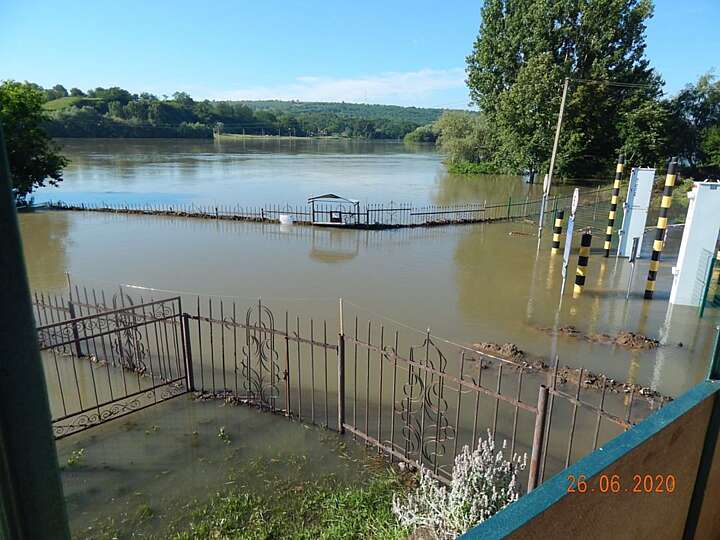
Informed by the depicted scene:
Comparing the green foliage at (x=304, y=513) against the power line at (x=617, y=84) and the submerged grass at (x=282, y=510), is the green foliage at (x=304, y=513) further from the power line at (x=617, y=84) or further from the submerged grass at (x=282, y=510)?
the power line at (x=617, y=84)

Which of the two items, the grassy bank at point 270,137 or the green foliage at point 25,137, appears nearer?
the green foliage at point 25,137

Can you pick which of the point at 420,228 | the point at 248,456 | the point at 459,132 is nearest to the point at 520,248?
the point at 420,228

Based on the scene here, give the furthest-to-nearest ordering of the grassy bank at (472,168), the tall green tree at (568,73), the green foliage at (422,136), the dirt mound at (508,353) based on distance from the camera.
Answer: the green foliage at (422,136), the grassy bank at (472,168), the tall green tree at (568,73), the dirt mound at (508,353)

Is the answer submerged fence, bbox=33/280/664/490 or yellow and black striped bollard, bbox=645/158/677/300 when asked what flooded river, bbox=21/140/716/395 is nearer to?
yellow and black striped bollard, bbox=645/158/677/300

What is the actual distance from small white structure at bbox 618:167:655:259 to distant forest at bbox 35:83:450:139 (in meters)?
52.8

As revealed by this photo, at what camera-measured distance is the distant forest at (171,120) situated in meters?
81.2

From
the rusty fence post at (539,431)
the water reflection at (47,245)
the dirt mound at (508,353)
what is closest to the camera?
the rusty fence post at (539,431)

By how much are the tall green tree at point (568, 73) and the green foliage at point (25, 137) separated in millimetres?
25894

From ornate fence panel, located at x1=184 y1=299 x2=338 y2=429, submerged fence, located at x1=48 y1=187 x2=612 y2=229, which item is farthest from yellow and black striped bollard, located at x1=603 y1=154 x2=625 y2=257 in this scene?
ornate fence panel, located at x1=184 y1=299 x2=338 y2=429

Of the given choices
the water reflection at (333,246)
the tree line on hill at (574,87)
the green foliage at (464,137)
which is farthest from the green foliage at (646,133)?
the water reflection at (333,246)

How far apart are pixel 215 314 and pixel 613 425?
22.7ft

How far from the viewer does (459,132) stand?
49062 millimetres

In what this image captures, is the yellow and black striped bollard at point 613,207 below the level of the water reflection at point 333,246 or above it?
above

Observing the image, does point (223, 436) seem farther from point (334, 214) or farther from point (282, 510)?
point (334, 214)
